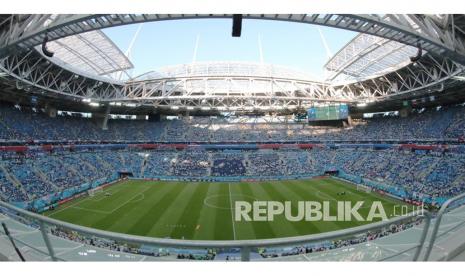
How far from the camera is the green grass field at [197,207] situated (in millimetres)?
23422

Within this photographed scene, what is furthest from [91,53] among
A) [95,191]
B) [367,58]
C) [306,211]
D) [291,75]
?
[367,58]

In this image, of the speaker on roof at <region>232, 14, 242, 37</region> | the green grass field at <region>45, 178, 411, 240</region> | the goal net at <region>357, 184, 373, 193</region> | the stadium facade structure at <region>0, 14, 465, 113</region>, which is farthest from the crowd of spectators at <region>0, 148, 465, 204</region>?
the speaker on roof at <region>232, 14, 242, 37</region>

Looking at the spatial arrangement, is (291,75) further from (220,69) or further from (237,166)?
(237,166)

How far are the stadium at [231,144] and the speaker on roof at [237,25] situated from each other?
2.3 inches

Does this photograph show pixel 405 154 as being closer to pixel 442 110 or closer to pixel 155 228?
pixel 442 110

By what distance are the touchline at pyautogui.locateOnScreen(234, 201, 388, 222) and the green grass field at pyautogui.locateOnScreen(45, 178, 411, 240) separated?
76 centimetres

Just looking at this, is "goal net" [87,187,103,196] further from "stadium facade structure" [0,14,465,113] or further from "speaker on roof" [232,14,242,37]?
"speaker on roof" [232,14,242,37]

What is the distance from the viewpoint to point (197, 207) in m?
30.6

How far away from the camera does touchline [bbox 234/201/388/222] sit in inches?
1061

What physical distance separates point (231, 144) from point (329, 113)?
21843 millimetres

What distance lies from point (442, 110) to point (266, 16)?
5144 centimetres

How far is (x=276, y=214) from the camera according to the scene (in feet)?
92.6

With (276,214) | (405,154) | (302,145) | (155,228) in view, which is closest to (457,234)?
(155,228)

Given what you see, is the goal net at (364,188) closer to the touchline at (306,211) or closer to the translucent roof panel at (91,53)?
the touchline at (306,211)
